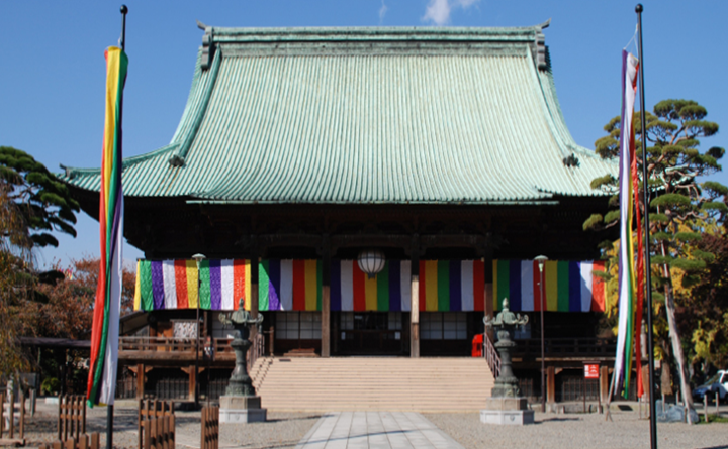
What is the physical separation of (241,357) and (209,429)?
267 inches

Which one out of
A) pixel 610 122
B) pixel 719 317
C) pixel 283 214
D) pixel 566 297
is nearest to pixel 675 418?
pixel 566 297

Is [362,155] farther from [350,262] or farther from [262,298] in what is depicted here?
[262,298]

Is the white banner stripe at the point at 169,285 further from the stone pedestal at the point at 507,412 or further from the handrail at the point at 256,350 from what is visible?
the stone pedestal at the point at 507,412

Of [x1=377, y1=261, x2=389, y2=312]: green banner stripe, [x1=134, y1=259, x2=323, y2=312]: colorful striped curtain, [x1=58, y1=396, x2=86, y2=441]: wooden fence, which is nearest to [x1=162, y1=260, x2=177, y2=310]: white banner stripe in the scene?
[x1=134, y1=259, x2=323, y2=312]: colorful striped curtain

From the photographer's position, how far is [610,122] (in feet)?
61.8

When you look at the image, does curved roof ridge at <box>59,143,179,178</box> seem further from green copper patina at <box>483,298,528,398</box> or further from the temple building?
green copper patina at <box>483,298,528,398</box>

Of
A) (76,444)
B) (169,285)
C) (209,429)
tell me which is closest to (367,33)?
(169,285)

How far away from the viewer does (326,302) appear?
70.0 ft

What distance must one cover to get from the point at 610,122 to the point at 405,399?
9406 millimetres

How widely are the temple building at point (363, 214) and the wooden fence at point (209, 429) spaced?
34.4 ft

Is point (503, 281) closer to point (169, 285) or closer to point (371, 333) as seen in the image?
point (371, 333)

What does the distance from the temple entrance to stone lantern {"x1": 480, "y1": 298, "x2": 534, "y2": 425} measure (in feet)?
25.2

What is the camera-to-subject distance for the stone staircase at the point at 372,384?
17.9m

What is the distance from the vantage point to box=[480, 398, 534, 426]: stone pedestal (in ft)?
50.3
